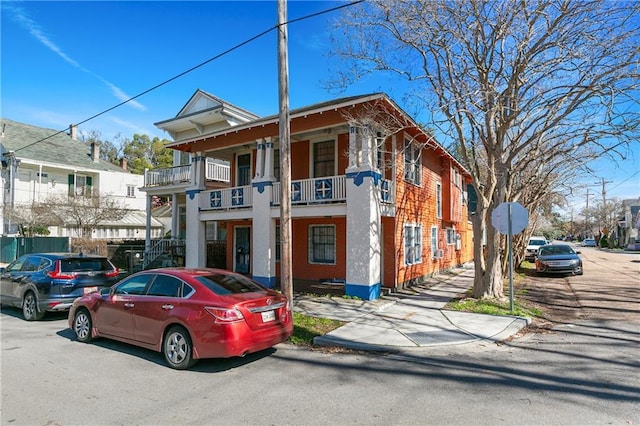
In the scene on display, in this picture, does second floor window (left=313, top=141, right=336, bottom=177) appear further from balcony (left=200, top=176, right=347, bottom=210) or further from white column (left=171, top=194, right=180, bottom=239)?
white column (left=171, top=194, right=180, bottom=239)

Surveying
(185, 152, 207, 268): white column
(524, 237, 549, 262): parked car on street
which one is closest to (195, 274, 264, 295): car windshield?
(185, 152, 207, 268): white column

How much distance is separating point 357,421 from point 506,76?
10.6 metres

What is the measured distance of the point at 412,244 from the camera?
15422 mm

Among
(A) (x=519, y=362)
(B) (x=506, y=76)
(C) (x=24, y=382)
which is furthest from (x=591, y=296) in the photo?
(C) (x=24, y=382)

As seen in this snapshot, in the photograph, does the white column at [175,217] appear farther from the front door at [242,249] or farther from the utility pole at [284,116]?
the utility pole at [284,116]

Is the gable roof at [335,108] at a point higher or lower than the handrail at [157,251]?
higher

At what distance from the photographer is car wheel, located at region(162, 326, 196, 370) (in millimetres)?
5941

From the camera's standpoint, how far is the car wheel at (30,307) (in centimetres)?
964

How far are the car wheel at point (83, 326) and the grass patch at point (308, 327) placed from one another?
3.86m

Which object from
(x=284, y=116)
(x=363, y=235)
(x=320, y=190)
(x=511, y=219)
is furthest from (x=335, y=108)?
(x=511, y=219)

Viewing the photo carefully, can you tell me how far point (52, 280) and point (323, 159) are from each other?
9398 mm

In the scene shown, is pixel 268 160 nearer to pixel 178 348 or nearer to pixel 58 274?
pixel 58 274

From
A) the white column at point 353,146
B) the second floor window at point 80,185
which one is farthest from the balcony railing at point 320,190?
the second floor window at point 80,185

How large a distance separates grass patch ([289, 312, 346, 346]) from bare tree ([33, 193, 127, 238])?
21.8m
